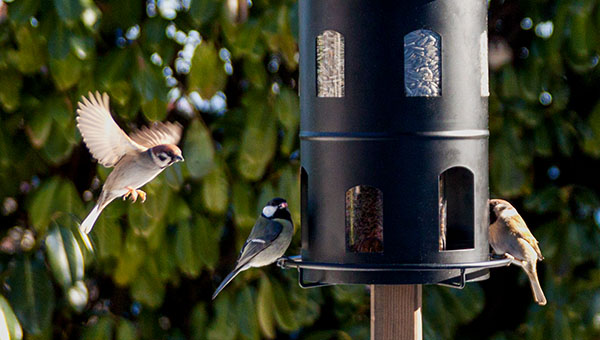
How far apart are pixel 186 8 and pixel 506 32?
138 cm

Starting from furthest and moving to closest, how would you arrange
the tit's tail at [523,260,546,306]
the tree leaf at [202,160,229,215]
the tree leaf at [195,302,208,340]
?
1. the tree leaf at [195,302,208,340]
2. the tree leaf at [202,160,229,215]
3. the tit's tail at [523,260,546,306]

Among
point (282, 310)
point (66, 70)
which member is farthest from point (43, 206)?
point (282, 310)

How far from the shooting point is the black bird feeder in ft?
9.04

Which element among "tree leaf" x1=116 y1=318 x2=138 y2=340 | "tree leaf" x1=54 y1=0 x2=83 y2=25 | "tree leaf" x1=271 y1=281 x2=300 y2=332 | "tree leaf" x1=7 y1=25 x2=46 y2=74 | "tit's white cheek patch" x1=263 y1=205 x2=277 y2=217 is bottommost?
"tree leaf" x1=116 y1=318 x2=138 y2=340

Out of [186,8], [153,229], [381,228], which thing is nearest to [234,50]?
[186,8]

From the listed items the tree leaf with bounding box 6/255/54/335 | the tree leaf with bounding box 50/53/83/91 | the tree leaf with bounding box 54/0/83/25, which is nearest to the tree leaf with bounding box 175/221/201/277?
the tree leaf with bounding box 50/53/83/91

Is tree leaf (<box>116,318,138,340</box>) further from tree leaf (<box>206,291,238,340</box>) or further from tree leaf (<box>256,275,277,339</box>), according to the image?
tree leaf (<box>256,275,277,339</box>)

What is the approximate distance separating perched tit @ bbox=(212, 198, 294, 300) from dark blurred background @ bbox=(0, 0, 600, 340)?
0.80 m

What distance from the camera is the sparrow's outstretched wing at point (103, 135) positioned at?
296 centimetres

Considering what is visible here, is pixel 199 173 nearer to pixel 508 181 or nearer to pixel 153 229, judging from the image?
pixel 153 229

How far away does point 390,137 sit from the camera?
2.75 metres

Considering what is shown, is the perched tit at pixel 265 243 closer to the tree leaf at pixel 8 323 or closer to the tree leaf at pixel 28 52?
the tree leaf at pixel 8 323

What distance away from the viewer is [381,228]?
2822mm

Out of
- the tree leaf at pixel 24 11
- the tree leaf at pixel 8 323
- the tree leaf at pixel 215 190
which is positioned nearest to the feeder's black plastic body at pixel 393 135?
the tree leaf at pixel 8 323
